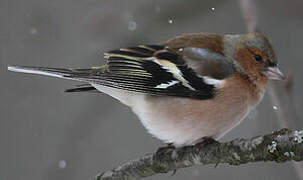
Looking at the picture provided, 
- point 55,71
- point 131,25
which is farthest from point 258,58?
point 131,25

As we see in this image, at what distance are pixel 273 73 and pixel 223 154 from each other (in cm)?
116

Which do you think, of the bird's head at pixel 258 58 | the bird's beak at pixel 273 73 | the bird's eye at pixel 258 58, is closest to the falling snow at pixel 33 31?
the bird's head at pixel 258 58

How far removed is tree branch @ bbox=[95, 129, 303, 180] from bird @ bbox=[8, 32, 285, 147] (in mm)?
229

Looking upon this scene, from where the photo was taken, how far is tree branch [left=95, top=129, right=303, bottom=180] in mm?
2844

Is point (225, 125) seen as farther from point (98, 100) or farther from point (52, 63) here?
point (52, 63)

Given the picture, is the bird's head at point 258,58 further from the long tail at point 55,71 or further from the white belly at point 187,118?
the long tail at point 55,71

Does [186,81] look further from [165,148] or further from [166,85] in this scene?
[165,148]

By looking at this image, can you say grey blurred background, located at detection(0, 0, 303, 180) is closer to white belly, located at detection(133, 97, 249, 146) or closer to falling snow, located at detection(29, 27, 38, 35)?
falling snow, located at detection(29, 27, 38, 35)

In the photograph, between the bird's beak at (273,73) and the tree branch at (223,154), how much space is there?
0.83 metres

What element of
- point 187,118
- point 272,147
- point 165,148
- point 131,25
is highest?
point 131,25

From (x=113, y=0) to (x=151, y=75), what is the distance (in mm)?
3795

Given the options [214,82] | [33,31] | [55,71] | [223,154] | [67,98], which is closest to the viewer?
[223,154]

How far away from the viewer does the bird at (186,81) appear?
13.0 feet

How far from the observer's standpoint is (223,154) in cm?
332
